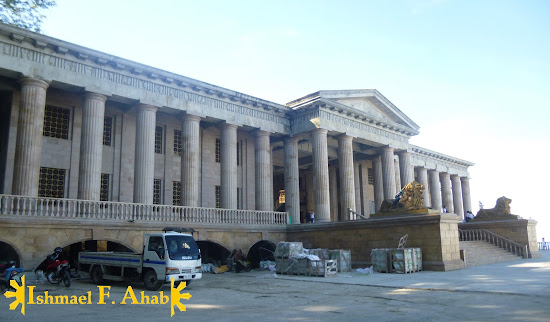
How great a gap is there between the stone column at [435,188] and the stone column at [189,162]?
2957 centimetres

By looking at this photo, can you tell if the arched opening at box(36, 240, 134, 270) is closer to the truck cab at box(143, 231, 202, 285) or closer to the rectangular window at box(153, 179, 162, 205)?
the rectangular window at box(153, 179, 162, 205)

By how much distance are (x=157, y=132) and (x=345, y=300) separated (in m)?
18.4

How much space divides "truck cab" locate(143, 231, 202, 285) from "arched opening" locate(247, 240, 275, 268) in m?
11.2

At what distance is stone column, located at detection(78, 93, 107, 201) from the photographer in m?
20.5

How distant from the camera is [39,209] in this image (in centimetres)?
1811

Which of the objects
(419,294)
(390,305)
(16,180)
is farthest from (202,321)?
(16,180)

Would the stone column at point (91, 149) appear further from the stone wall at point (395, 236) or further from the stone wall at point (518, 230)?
the stone wall at point (518, 230)

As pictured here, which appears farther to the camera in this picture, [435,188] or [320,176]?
[435,188]

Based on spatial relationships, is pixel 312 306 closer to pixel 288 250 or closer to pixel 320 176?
pixel 288 250

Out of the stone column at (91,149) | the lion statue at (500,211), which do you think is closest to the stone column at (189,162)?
the stone column at (91,149)

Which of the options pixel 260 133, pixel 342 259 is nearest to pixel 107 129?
pixel 260 133

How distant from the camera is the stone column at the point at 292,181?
1152 inches

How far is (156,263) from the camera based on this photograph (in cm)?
1420

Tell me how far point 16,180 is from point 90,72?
612 cm
